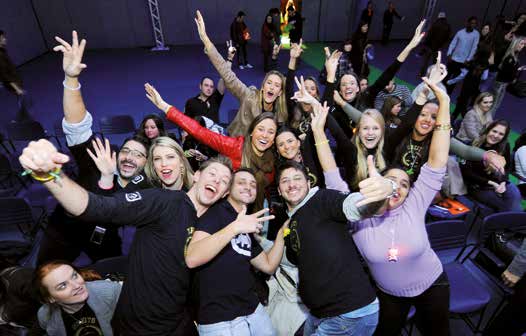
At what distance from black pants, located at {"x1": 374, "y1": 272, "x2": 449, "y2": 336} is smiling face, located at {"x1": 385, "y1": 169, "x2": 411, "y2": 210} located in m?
0.72

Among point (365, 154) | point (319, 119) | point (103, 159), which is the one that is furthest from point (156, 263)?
point (365, 154)

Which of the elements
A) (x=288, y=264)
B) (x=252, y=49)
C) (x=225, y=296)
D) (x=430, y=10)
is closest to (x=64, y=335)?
(x=225, y=296)

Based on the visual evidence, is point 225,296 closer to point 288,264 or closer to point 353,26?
point 288,264

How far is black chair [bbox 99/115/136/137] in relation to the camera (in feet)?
17.9

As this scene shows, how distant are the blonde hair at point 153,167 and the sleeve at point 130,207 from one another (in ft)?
2.67

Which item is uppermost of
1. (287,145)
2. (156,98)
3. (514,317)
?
(156,98)

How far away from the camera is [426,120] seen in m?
3.31

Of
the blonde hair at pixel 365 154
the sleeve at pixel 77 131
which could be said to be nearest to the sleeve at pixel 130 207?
the sleeve at pixel 77 131

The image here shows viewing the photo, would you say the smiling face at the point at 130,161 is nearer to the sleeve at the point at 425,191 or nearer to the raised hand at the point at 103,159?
the raised hand at the point at 103,159

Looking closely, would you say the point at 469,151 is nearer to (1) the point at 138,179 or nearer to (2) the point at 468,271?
(2) the point at 468,271

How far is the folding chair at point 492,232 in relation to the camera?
115 inches

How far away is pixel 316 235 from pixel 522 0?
58.3 ft

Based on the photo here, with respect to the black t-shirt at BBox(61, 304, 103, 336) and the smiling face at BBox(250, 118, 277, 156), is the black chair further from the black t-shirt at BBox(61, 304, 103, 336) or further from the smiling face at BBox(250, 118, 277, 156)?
the black t-shirt at BBox(61, 304, 103, 336)

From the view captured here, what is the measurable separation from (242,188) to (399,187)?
1.19 meters
